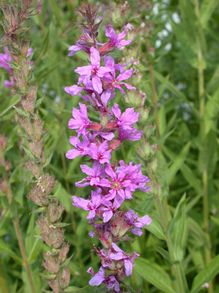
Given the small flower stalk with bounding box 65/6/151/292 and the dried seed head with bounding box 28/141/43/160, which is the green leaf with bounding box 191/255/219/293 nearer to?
the small flower stalk with bounding box 65/6/151/292

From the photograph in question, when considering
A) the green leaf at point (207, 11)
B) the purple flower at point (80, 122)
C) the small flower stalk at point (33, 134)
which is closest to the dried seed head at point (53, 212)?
the small flower stalk at point (33, 134)

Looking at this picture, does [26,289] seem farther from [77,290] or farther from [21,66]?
[21,66]

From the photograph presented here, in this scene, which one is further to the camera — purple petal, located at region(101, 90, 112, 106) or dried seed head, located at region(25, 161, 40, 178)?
dried seed head, located at region(25, 161, 40, 178)

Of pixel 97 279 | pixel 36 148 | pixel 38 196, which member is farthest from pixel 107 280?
pixel 36 148

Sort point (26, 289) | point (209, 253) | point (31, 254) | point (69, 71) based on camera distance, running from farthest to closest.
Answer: point (69, 71), point (209, 253), point (26, 289), point (31, 254)

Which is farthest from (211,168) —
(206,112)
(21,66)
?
(21,66)

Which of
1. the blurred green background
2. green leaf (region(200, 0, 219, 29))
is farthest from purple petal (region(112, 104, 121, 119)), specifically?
green leaf (region(200, 0, 219, 29))

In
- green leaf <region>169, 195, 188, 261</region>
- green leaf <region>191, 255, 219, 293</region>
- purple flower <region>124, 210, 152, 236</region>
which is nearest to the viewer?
purple flower <region>124, 210, 152, 236</region>

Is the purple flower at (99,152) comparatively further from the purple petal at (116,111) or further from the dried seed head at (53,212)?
the dried seed head at (53,212)
